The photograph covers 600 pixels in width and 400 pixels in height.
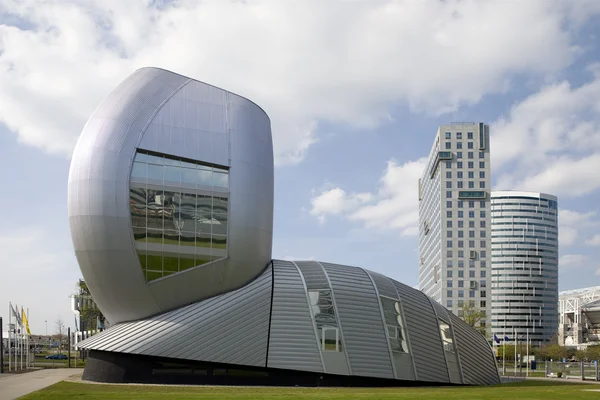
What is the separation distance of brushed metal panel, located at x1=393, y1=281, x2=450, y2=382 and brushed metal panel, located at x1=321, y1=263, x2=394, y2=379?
2591 mm

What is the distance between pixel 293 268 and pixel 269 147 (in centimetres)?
836

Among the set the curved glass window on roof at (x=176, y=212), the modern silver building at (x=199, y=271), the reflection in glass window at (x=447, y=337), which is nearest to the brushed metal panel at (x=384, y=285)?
the modern silver building at (x=199, y=271)

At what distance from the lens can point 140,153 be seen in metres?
41.4

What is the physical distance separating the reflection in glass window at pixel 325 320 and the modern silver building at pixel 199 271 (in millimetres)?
65

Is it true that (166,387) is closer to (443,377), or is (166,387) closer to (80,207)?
(80,207)

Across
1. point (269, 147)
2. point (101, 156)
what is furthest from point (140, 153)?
point (269, 147)

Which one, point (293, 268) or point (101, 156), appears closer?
point (101, 156)

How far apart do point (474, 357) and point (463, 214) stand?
108221mm

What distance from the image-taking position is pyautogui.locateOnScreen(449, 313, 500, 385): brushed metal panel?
161 feet

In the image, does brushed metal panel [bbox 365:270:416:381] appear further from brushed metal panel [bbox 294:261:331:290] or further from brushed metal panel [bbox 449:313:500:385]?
brushed metal panel [bbox 449:313:500:385]

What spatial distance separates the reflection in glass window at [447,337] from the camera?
48125 mm

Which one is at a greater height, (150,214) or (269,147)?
(269,147)

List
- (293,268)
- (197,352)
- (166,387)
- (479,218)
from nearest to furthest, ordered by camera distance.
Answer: (166,387), (197,352), (293,268), (479,218)

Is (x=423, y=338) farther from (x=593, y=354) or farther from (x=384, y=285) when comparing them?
(x=593, y=354)
